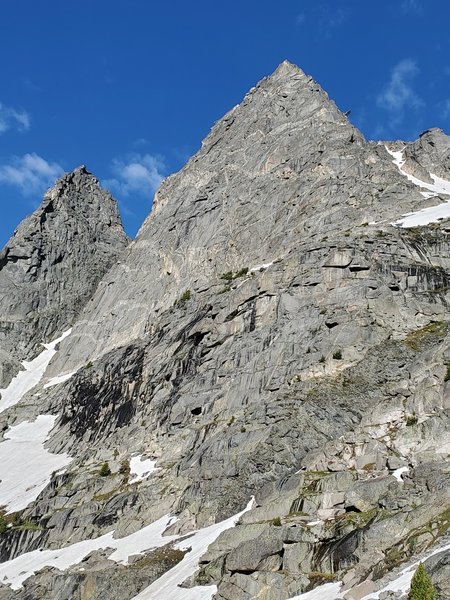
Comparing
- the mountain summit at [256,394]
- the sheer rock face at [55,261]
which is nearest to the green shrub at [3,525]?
the mountain summit at [256,394]

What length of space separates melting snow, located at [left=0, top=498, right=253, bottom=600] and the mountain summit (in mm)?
211

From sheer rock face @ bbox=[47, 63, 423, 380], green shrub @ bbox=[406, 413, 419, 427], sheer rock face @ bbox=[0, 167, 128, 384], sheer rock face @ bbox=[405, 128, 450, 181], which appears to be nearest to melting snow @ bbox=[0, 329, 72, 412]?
sheer rock face @ bbox=[0, 167, 128, 384]

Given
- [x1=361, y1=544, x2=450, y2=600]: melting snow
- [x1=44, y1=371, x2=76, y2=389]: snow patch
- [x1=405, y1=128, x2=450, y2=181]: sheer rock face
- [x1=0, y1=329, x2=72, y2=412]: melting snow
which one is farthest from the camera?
[x1=405, y1=128, x2=450, y2=181]: sheer rock face

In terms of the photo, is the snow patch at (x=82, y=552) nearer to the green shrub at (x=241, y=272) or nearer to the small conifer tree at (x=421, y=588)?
the small conifer tree at (x=421, y=588)

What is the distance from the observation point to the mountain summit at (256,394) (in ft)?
115

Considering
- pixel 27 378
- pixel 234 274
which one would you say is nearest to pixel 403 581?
pixel 234 274

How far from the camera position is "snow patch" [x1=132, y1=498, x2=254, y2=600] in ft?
116

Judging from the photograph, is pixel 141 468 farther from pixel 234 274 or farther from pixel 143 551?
pixel 234 274

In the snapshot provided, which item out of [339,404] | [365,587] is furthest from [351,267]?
[365,587]

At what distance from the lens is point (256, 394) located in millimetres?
57438

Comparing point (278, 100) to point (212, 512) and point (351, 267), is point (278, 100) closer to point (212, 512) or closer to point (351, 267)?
point (351, 267)

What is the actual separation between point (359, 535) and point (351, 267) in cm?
3730

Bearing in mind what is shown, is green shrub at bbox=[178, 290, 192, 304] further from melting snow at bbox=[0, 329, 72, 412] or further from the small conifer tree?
the small conifer tree

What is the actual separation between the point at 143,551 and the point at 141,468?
15396 millimetres
